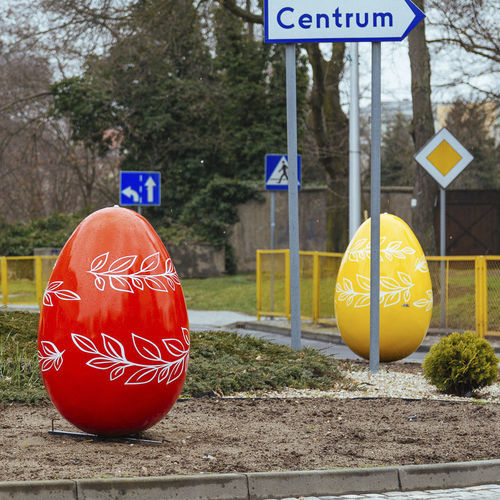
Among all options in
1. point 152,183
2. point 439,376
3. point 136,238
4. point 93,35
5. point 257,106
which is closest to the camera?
point 136,238

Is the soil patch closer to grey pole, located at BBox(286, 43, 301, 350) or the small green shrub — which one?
the small green shrub

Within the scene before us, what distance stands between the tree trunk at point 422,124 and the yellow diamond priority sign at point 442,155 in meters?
4.73

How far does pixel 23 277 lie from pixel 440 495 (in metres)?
19.4

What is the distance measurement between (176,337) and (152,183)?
1457 cm

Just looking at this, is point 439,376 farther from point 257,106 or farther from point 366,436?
point 257,106

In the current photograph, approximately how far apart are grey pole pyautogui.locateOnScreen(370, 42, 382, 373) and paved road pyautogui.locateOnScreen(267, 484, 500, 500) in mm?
4700

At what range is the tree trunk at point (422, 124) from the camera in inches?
771

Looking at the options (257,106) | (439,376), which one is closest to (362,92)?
(257,106)

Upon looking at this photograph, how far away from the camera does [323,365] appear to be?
1012 cm

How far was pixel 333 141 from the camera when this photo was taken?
94.5ft

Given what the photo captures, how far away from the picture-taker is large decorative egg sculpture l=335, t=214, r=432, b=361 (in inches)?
451

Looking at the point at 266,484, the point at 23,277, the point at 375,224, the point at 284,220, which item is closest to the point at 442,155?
the point at 375,224

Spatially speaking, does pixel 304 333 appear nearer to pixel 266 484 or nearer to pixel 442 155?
pixel 442 155

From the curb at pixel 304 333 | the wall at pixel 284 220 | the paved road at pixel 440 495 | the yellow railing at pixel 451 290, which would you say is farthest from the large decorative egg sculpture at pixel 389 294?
the wall at pixel 284 220
